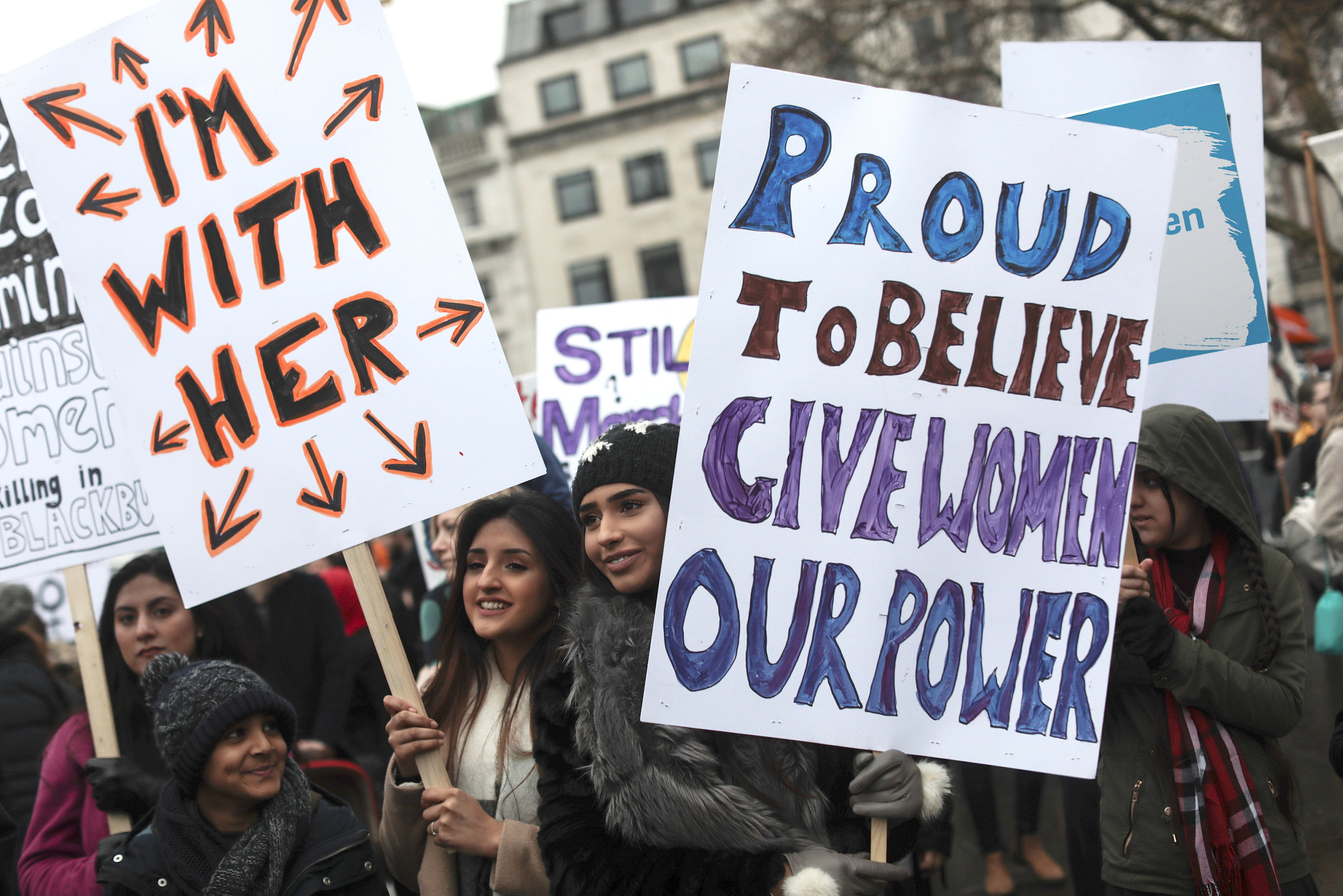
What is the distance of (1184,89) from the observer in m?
3.46

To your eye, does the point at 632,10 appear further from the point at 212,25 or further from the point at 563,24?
the point at 212,25

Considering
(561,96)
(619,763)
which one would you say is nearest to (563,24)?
(561,96)

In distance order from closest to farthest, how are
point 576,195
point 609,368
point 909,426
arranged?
1. point 909,426
2. point 609,368
3. point 576,195

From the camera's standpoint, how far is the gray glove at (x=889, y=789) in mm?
1966

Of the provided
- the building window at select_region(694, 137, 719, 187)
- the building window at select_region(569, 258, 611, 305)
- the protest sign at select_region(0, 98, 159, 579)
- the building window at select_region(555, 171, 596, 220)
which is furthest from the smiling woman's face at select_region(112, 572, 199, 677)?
the building window at select_region(555, 171, 596, 220)

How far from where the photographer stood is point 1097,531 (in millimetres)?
2174

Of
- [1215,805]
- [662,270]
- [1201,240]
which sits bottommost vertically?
[1215,805]

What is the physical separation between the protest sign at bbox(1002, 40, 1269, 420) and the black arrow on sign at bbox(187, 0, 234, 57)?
7.07ft

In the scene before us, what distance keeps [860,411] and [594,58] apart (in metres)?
34.3

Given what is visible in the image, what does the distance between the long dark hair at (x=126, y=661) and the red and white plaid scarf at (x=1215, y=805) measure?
2.38m

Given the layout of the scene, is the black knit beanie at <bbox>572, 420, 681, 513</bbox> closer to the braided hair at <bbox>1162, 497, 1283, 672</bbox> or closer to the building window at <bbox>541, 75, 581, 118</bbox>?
the braided hair at <bbox>1162, 497, 1283, 672</bbox>

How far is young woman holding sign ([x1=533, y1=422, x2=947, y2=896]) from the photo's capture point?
1.96 meters

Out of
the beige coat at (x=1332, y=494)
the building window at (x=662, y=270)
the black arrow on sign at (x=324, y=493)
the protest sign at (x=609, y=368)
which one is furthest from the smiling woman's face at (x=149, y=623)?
the building window at (x=662, y=270)

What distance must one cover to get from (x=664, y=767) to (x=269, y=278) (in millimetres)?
1309
